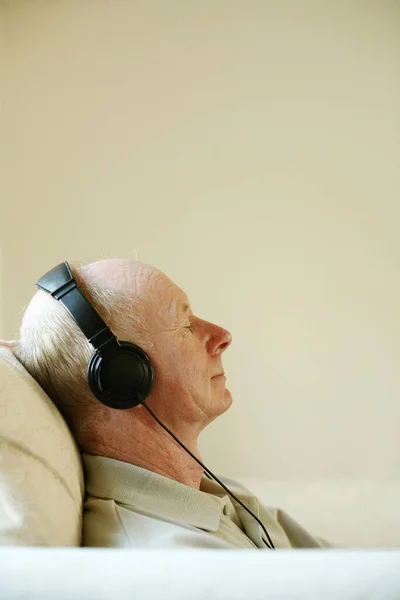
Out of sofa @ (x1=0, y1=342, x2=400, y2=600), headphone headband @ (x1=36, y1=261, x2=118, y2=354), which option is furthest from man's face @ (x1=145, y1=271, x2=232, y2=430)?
sofa @ (x1=0, y1=342, x2=400, y2=600)

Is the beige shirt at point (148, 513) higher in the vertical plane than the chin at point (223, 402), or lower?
lower

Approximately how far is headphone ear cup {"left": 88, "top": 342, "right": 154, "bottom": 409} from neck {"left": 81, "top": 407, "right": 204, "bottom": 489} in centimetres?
7

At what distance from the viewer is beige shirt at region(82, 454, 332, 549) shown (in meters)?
0.85

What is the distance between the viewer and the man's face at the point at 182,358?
1058mm

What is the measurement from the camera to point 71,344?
1.00 metres

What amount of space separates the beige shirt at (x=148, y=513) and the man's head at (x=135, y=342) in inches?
3.3

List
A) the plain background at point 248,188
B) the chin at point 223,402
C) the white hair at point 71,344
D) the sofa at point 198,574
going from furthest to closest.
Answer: the plain background at point 248,188 < the chin at point 223,402 < the white hair at point 71,344 < the sofa at point 198,574

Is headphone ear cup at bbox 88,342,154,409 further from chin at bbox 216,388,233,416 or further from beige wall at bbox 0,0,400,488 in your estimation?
beige wall at bbox 0,0,400,488

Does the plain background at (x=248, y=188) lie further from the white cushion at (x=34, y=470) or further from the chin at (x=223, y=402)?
the white cushion at (x=34, y=470)

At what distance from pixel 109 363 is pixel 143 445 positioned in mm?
160

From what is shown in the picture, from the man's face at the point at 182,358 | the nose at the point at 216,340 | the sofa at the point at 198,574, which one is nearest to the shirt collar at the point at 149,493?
the man's face at the point at 182,358

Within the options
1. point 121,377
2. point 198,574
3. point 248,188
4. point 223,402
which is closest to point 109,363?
point 121,377

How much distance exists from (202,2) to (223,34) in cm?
12

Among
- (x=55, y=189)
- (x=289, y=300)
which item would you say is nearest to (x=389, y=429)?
(x=289, y=300)
